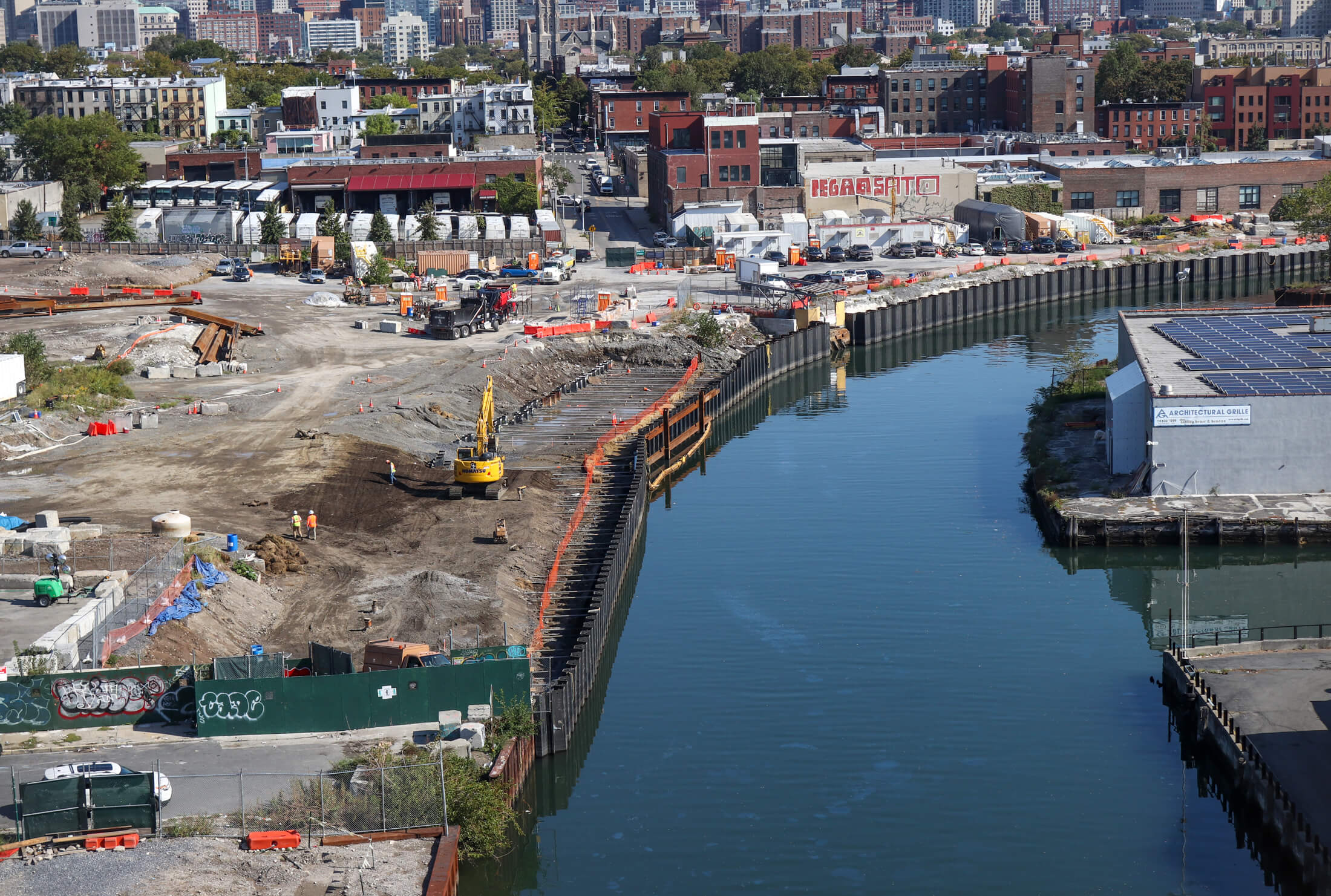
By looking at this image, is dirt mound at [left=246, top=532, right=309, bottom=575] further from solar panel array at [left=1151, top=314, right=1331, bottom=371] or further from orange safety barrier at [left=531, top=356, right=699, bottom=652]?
solar panel array at [left=1151, top=314, right=1331, bottom=371]

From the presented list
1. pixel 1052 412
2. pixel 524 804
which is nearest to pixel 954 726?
pixel 524 804

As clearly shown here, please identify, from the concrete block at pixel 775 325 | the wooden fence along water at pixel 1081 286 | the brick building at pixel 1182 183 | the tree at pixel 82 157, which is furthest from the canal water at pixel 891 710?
the tree at pixel 82 157

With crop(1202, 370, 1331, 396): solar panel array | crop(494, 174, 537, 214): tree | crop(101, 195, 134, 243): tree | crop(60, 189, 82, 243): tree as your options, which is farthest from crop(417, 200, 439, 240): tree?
crop(1202, 370, 1331, 396): solar panel array

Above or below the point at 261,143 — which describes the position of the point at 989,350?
below

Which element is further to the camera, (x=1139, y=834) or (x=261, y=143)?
(x=261, y=143)

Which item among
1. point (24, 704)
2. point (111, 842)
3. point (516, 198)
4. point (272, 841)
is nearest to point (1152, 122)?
point (516, 198)

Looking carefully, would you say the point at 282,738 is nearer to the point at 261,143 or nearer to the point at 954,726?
the point at 954,726
